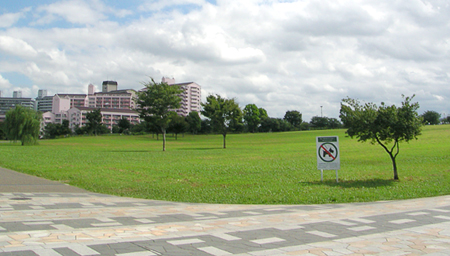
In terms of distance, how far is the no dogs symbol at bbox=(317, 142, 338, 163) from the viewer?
686 inches

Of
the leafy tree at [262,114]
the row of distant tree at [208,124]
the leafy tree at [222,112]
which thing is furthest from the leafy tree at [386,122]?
the leafy tree at [262,114]

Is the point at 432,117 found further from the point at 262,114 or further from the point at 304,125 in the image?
the point at 262,114

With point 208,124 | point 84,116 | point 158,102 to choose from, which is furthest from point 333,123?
point 158,102

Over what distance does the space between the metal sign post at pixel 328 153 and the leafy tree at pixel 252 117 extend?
124860 millimetres

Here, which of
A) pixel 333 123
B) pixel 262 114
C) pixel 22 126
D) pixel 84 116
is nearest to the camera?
pixel 22 126

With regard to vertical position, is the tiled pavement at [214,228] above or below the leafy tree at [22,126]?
below

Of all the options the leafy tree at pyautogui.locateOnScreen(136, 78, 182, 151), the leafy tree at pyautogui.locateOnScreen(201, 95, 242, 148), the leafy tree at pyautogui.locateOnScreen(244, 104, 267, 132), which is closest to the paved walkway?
A: the leafy tree at pyautogui.locateOnScreen(136, 78, 182, 151)

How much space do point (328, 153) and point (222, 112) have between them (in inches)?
1528

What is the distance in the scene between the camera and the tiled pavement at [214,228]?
5891 millimetres

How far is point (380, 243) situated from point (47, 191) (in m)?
11.7

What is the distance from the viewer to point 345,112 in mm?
18953

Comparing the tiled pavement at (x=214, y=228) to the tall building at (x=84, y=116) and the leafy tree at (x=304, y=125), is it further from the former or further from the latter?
the tall building at (x=84, y=116)

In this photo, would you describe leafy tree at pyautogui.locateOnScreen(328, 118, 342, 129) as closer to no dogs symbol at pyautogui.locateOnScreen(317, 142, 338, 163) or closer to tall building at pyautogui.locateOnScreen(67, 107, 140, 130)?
tall building at pyautogui.locateOnScreen(67, 107, 140, 130)

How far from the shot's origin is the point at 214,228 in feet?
24.9
